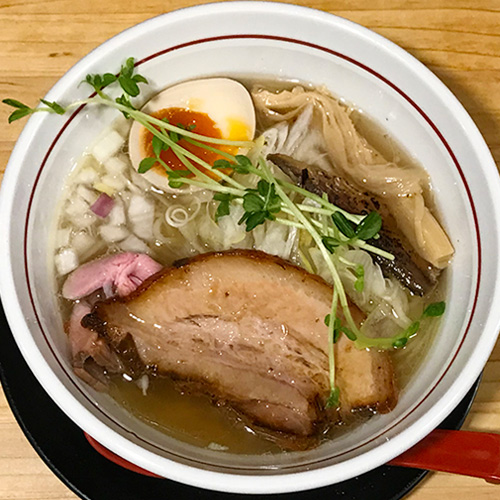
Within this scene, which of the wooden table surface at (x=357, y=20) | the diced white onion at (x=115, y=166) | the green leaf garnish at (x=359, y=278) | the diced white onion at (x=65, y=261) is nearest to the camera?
the green leaf garnish at (x=359, y=278)

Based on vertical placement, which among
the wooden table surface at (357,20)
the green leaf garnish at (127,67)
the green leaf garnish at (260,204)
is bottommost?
the green leaf garnish at (260,204)

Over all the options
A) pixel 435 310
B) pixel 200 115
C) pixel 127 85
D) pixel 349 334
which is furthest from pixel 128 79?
pixel 435 310

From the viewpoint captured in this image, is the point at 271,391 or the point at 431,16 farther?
the point at 431,16

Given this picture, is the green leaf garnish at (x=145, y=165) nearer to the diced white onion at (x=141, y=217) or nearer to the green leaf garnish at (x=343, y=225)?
the diced white onion at (x=141, y=217)

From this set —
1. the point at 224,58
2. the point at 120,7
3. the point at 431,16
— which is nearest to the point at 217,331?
the point at 224,58

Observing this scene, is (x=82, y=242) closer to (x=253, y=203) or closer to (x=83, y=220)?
(x=83, y=220)

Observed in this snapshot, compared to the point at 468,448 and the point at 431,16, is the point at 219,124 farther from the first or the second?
the point at 468,448

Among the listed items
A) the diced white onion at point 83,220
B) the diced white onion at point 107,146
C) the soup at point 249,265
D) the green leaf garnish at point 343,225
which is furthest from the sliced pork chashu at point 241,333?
the diced white onion at point 107,146

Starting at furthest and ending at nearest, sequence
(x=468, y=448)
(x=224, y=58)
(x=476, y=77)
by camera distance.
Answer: (x=476, y=77)
(x=224, y=58)
(x=468, y=448)
